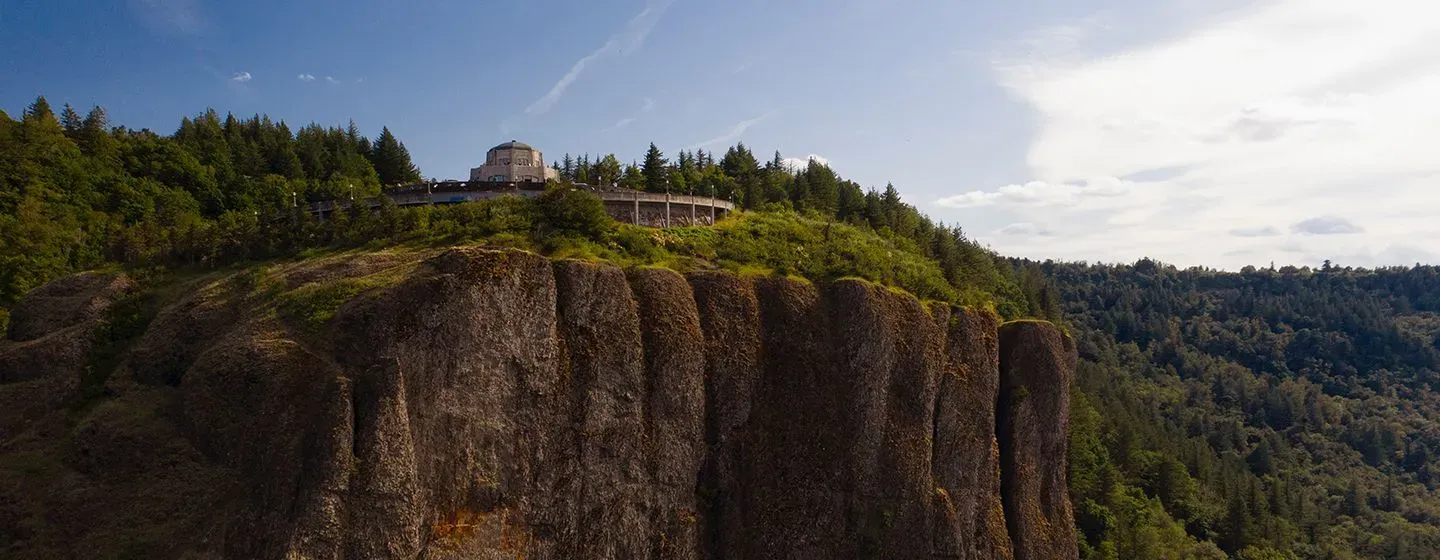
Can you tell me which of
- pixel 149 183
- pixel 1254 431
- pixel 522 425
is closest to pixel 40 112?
pixel 149 183

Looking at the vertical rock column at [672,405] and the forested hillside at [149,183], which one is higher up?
the forested hillside at [149,183]

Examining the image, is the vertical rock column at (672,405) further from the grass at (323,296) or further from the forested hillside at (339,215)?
the grass at (323,296)

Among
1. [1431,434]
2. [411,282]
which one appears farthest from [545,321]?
[1431,434]

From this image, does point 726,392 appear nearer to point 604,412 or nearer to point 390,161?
point 604,412

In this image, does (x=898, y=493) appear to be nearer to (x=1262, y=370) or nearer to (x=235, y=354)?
(x=235, y=354)

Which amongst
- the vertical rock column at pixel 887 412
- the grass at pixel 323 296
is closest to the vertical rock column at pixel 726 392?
the vertical rock column at pixel 887 412

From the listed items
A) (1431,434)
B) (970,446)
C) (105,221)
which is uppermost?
(105,221)
